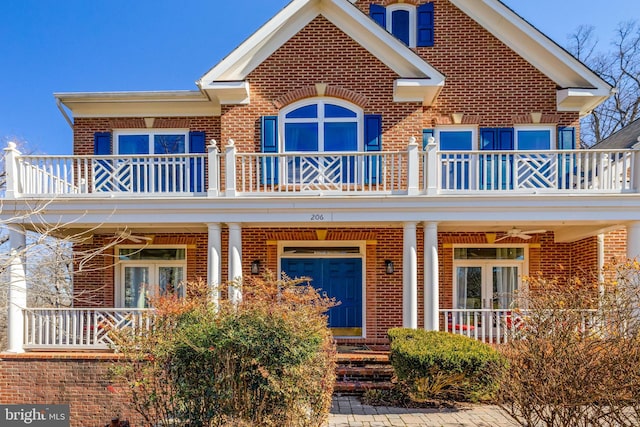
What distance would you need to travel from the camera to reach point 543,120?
10.8 meters

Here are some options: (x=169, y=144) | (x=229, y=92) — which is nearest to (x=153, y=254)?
(x=169, y=144)

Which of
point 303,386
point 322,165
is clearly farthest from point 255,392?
point 322,165

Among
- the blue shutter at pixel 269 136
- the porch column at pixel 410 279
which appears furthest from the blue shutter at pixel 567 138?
the blue shutter at pixel 269 136

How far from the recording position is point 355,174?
8.65 m

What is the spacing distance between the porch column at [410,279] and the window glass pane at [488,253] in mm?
3025

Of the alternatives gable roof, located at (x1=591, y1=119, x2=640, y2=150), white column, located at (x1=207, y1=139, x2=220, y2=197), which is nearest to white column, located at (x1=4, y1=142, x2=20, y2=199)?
white column, located at (x1=207, y1=139, x2=220, y2=197)

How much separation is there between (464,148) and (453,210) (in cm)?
310

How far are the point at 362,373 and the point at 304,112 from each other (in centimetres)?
625

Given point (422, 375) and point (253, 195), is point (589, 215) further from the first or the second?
point (253, 195)

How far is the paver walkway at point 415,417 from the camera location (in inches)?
237

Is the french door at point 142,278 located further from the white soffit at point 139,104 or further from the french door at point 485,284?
the french door at point 485,284

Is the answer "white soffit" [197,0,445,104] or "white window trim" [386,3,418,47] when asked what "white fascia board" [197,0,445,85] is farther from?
"white window trim" [386,3,418,47]

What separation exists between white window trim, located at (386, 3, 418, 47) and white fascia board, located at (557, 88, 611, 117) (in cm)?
406

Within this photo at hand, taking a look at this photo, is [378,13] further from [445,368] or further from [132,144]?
[445,368]
